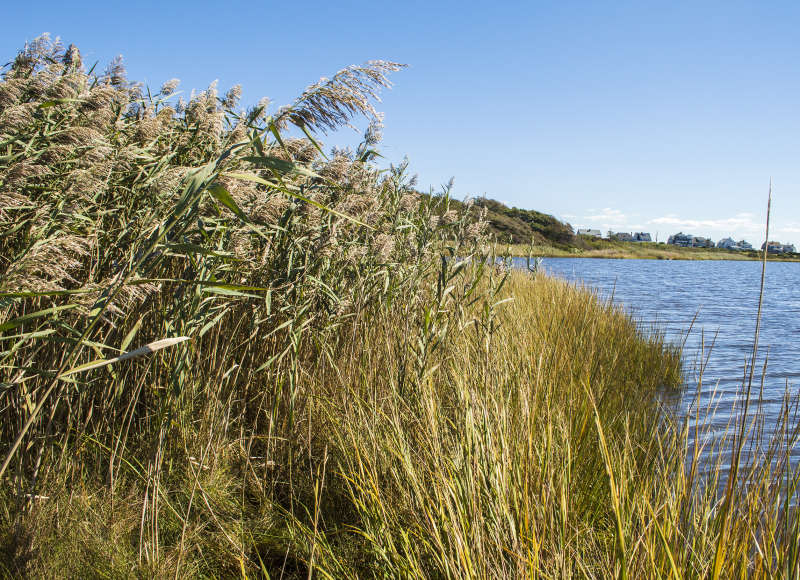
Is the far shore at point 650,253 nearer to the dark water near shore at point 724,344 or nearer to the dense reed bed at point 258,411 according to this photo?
the dark water near shore at point 724,344

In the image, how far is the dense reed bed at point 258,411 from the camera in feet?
4.96

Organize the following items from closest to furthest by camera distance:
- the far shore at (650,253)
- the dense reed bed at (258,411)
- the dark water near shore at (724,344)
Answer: the dense reed bed at (258,411), the dark water near shore at (724,344), the far shore at (650,253)

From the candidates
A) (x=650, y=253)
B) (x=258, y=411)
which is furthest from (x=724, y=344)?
(x=650, y=253)

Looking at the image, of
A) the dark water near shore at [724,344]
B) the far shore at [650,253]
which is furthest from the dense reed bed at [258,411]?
the far shore at [650,253]

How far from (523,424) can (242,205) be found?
156 cm

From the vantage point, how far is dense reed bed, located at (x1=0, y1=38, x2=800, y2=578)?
1512mm

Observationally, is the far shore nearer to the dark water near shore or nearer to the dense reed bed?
the dark water near shore

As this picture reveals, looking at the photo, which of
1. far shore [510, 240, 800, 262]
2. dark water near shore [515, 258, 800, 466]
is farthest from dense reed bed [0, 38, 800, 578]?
far shore [510, 240, 800, 262]

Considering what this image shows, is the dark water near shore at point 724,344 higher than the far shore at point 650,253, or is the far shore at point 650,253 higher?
the far shore at point 650,253

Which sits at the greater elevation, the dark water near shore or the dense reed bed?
the dense reed bed

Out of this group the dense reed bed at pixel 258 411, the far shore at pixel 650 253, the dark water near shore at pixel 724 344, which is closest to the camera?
the dense reed bed at pixel 258 411

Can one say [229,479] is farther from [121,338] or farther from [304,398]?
[121,338]

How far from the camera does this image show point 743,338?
8789mm

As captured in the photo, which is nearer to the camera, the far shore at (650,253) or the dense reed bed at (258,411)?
the dense reed bed at (258,411)
